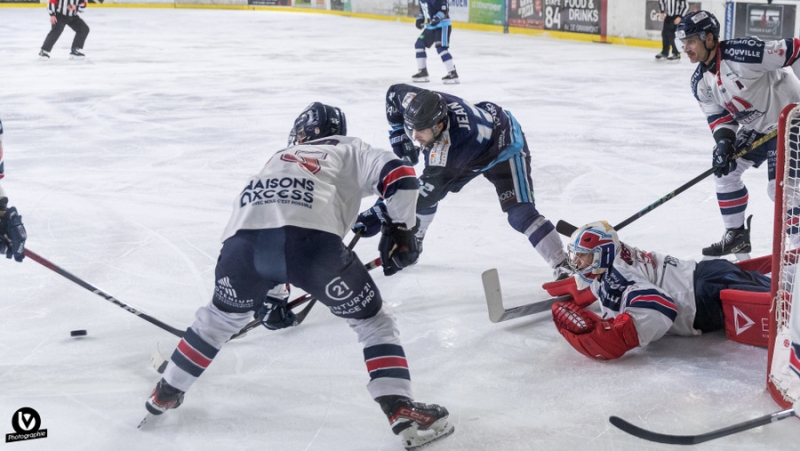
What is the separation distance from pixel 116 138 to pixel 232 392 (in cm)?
451

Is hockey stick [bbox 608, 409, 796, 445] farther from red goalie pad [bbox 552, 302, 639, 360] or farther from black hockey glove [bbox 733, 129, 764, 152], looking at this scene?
black hockey glove [bbox 733, 129, 764, 152]

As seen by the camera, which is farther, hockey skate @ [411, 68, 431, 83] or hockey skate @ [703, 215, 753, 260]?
hockey skate @ [411, 68, 431, 83]

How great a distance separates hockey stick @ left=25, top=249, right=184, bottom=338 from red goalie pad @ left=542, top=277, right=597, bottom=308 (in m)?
1.35

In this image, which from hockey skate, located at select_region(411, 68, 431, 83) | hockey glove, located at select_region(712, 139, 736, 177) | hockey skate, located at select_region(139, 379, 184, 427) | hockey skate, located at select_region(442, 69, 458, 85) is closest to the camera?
hockey skate, located at select_region(139, 379, 184, 427)

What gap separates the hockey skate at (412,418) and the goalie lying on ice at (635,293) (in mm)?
678

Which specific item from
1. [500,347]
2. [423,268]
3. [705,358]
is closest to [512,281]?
[423,268]

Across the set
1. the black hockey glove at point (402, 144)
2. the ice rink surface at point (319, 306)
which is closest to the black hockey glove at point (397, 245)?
the ice rink surface at point (319, 306)

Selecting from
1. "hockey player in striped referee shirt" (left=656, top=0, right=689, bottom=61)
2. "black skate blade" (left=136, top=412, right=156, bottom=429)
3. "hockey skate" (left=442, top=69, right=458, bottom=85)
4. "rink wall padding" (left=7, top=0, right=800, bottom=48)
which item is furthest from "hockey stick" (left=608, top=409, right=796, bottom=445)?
"hockey player in striped referee shirt" (left=656, top=0, right=689, bottom=61)

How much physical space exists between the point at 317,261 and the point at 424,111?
42.1 inches

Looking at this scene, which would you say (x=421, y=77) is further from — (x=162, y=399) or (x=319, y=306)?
(x=162, y=399)

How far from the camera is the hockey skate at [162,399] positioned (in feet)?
8.14

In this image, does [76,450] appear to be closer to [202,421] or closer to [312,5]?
[202,421]

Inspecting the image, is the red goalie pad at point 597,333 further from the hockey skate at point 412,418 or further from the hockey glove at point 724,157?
the hockey glove at point 724,157

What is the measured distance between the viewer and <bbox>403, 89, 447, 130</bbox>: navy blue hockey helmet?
3199 millimetres
